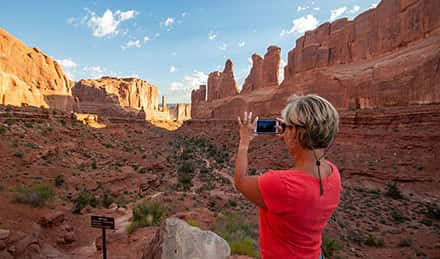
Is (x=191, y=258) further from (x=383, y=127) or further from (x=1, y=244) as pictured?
(x=383, y=127)

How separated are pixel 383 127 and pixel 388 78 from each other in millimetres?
8022

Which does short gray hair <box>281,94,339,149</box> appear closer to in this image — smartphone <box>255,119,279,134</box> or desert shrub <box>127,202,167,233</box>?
smartphone <box>255,119,279,134</box>

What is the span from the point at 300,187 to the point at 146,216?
7632 millimetres

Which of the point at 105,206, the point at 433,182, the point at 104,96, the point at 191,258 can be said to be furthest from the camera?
the point at 104,96

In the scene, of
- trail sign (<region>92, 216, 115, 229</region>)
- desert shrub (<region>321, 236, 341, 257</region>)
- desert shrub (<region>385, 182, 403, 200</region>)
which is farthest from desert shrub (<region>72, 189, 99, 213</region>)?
desert shrub (<region>385, 182, 403, 200</region>)

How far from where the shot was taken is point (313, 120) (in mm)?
1070

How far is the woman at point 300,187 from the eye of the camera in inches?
39.4

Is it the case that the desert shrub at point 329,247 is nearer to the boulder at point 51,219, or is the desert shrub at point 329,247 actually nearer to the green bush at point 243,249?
the green bush at point 243,249

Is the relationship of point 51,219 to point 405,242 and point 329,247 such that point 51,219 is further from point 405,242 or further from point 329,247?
point 405,242

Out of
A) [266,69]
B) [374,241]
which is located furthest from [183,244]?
[266,69]

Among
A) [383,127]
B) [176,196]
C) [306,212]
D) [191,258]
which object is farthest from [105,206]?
[383,127]

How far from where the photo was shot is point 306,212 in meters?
1.01

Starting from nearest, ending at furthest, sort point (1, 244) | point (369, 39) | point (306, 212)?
1. point (306, 212)
2. point (1, 244)
3. point (369, 39)

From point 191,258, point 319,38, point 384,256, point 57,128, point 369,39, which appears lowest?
point 384,256
